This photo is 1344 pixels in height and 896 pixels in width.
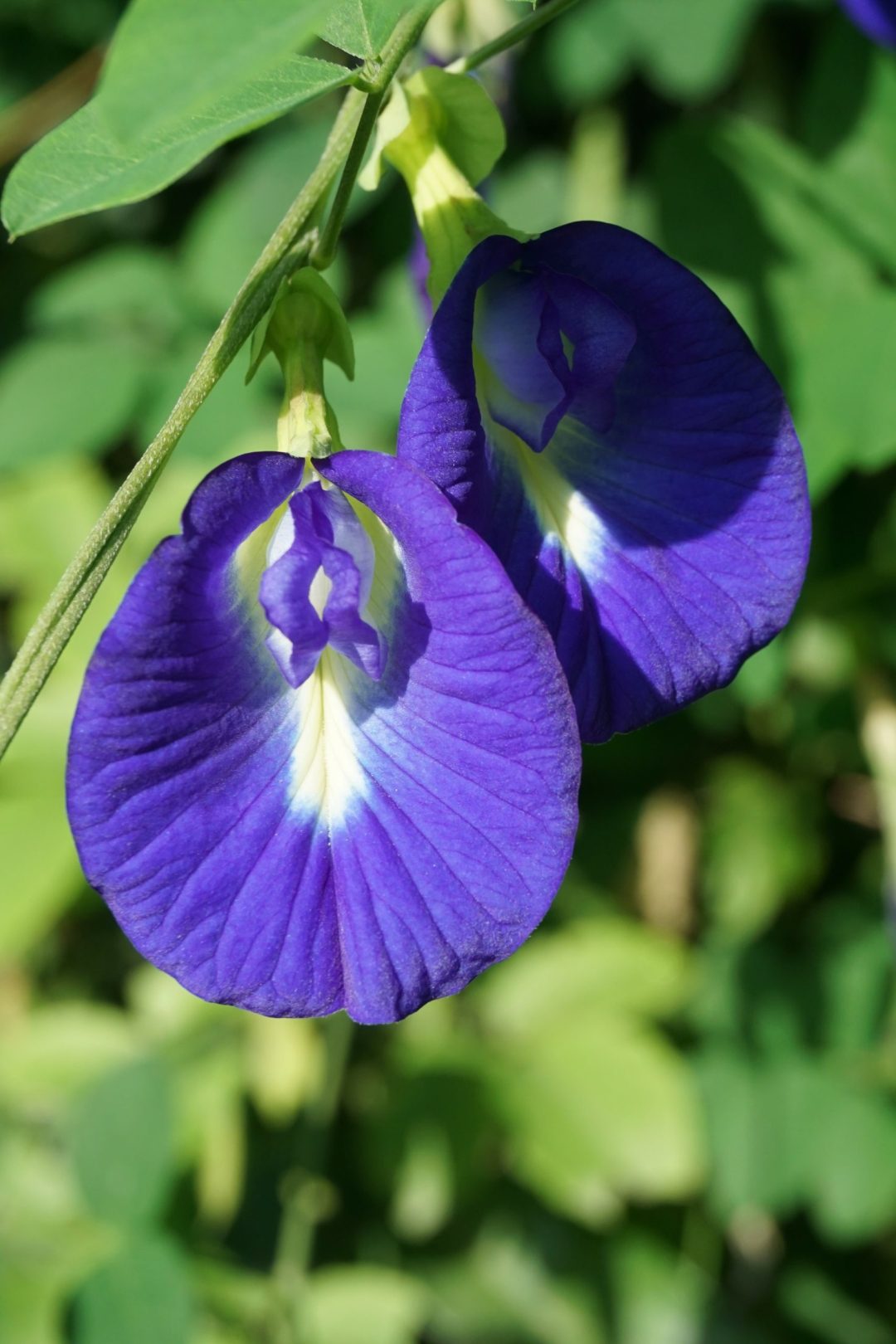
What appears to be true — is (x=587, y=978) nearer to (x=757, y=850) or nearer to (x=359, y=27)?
(x=757, y=850)

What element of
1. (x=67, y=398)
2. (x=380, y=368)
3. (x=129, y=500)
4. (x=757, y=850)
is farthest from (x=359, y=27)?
(x=757, y=850)

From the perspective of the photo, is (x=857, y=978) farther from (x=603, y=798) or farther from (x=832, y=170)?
(x=832, y=170)

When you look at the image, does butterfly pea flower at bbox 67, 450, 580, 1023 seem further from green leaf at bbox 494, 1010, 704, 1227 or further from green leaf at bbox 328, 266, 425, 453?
green leaf at bbox 494, 1010, 704, 1227

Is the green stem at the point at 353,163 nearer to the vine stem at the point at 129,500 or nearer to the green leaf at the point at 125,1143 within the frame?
the vine stem at the point at 129,500

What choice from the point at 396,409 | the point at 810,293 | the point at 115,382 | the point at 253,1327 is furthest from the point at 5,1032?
the point at 810,293

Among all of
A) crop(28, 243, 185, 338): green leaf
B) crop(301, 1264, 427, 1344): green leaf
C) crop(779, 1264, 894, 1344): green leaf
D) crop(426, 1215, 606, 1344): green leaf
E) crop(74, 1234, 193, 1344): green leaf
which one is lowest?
crop(779, 1264, 894, 1344): green leaf

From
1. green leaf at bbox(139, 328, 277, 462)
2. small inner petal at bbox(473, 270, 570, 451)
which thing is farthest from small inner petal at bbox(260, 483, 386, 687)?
green leaf at bbox(139, 328, 277, 462)

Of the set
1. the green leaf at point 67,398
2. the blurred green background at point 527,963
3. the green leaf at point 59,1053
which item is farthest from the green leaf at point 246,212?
the green leaf at point 59,1053
